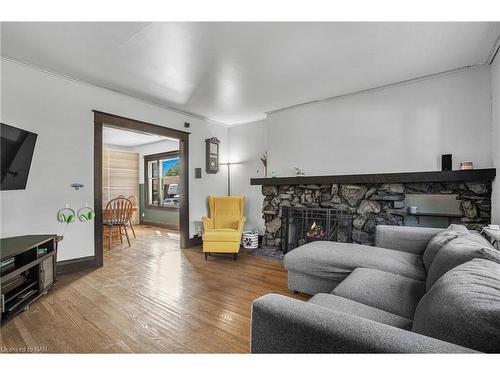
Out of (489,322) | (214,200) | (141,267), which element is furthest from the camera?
(214,200)

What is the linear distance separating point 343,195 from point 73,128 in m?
3.69

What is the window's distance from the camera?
20.5 ft

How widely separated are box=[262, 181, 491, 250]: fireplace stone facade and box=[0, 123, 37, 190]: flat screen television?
3.14 m

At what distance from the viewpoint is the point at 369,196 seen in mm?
3188

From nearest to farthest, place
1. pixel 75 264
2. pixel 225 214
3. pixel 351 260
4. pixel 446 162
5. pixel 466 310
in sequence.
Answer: pixel 466 310 < pixel 351 260 < pixel 446 162 < pixel 75 264 < pixel 225 214

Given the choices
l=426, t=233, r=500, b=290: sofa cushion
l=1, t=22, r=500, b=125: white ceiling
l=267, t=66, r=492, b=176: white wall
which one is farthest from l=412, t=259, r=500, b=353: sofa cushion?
l=267, t=66, r=492, b=176: white wall

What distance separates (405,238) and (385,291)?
45.6 inches

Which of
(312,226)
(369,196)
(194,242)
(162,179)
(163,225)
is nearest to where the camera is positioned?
(369,196)

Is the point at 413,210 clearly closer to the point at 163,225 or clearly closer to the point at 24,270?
the point at 24,270

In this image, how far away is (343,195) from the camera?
11.1ft

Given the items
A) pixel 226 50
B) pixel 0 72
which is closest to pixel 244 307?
pixel 226 50

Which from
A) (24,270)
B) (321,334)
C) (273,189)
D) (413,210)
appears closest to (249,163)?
(273,189)

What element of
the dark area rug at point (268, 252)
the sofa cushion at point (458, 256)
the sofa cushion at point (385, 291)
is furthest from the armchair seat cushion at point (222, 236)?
the sofa cushion at point (458, 256)
